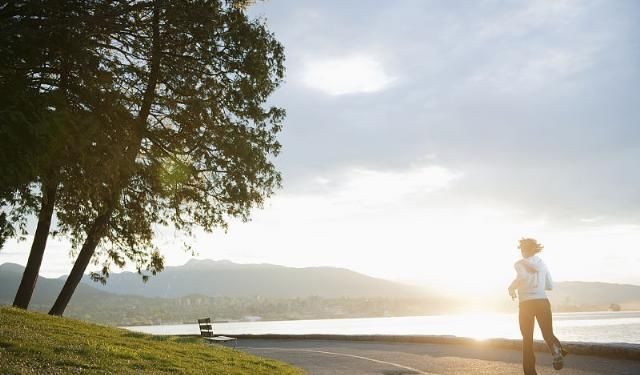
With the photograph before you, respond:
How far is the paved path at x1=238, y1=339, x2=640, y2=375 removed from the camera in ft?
41.3

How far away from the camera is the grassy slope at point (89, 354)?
1002 cm

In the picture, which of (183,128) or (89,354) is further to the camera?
(183,128)

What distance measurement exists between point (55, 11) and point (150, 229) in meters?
10.2

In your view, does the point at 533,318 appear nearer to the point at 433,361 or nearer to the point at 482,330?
the point at 433,361

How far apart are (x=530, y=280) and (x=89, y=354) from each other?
8111 millimetres

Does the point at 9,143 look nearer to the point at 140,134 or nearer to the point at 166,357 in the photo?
the point at 166,357

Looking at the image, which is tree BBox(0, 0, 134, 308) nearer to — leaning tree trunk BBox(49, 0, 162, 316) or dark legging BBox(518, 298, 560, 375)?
leaning tree trunk BBox(49, 0, 162, 316)

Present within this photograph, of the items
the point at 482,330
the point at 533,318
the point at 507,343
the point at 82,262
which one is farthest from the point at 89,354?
the point at 482,330

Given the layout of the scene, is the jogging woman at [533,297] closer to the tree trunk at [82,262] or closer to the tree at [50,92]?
the tree at [50,92]

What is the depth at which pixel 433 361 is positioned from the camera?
51.1 ft

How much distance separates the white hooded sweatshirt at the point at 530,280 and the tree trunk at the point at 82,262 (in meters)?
15.1

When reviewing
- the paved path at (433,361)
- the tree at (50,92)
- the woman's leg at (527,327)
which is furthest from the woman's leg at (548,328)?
the tree at (50,92)

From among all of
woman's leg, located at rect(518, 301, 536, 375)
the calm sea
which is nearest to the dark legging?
woman's leg, located at rect(518, 301, 536, 375)

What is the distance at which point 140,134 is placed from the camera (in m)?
19.1
